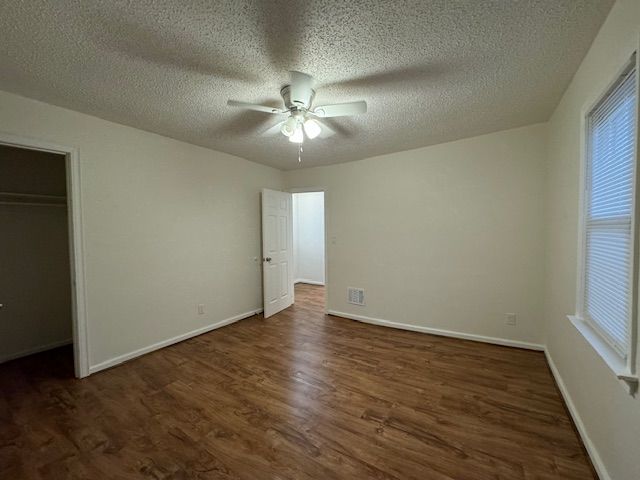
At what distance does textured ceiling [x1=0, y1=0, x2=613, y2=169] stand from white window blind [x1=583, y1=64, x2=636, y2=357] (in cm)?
47

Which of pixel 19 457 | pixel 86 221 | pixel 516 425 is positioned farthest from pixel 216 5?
pixel 516 425

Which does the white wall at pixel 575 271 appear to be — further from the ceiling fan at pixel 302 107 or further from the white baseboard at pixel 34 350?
the white baseboard at pixel 34 350

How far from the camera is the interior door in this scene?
158 inches

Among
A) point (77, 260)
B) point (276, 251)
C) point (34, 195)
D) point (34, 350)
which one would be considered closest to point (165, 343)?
point (77, 260)

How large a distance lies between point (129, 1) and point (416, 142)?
286 centimetres

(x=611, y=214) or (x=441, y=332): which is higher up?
(x=611, y=214)

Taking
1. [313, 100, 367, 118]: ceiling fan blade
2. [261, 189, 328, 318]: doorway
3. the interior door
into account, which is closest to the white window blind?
[313, 100, 367, 118]: ceiling fan blade

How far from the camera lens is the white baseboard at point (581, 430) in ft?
4.45

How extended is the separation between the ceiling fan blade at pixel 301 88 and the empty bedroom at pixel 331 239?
18mm

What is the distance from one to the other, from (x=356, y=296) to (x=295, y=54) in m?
3.22

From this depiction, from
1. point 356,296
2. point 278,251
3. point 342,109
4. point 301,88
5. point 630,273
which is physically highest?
point 301,88

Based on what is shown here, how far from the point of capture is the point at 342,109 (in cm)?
183

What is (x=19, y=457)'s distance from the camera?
154cm

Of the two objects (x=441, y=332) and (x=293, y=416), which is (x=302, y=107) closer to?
(x=293, y=416)
